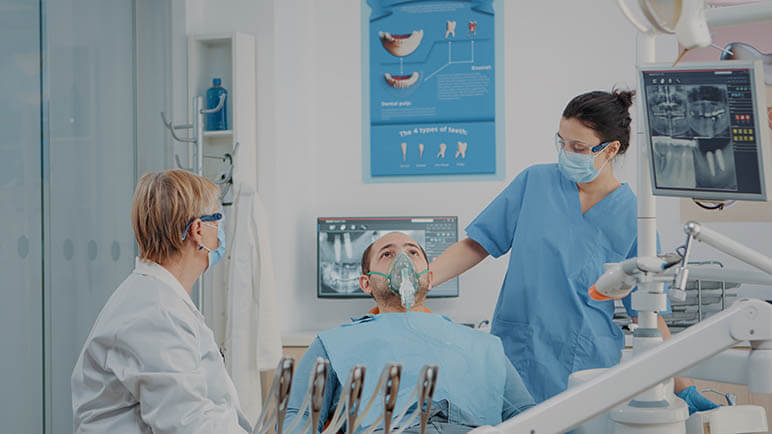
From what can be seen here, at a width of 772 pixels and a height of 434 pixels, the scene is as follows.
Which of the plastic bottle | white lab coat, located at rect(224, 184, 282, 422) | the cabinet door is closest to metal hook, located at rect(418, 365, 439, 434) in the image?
the cabinet door

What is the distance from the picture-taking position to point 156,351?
1.33 metres

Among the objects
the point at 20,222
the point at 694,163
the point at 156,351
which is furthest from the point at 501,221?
the point at 20,222

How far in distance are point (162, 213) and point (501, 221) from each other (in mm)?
1138

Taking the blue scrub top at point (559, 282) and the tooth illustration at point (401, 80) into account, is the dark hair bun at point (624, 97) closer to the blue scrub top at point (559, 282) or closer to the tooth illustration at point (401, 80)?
the blue scrub top at point (559, 282)

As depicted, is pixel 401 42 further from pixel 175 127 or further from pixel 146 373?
pixel 146 373

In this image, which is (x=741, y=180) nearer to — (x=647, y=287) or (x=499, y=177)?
(x=647, y=287)

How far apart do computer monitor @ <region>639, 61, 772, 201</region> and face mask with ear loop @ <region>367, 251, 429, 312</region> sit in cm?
82

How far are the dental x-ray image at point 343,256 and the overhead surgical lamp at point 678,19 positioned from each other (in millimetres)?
2600

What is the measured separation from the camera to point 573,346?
213 cm

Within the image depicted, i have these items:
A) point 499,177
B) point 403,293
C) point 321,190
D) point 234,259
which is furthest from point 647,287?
point 321,190

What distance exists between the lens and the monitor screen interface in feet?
3.62

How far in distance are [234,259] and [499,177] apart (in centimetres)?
135

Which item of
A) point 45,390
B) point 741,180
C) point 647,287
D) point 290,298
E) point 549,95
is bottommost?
point 45,390

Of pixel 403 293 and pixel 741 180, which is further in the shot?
pixel 403 293
